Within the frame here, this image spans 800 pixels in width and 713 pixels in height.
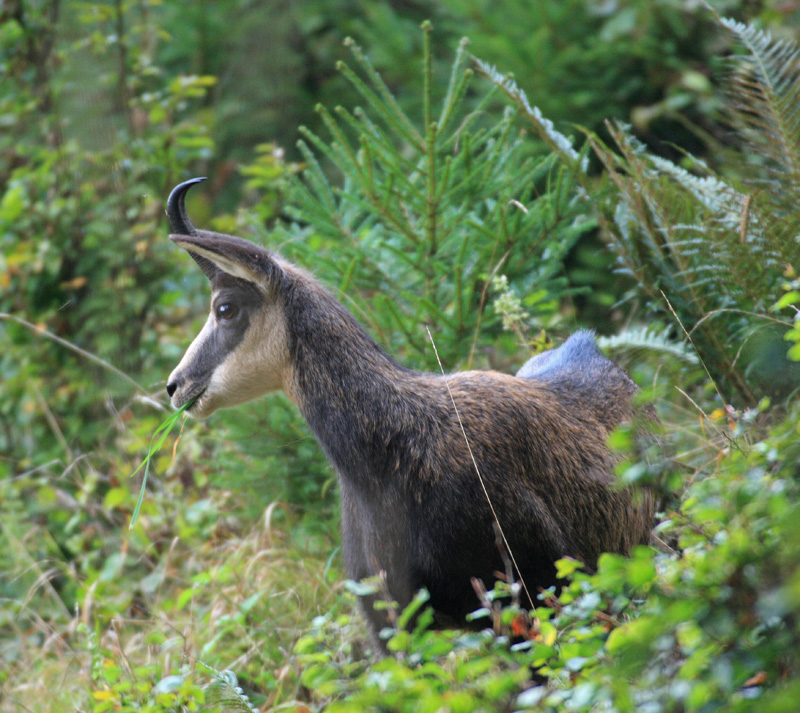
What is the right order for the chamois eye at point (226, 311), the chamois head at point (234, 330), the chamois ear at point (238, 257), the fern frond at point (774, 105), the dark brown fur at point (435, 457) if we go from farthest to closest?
the fern frond at point (774, 105)
the chamois eye at point (226, 311)
the chamois head at point (234, 330)
the chamois ear at point (238, 257)
the dark brown fur at point (435, 457)

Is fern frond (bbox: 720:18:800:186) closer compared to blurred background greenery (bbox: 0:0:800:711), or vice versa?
blurred background greenery (bbox: 0:0:800:711)

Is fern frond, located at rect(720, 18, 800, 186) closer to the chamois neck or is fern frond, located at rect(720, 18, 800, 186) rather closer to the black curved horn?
the chamois neck

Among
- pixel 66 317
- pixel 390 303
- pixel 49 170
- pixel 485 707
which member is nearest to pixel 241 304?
pixel 390 303

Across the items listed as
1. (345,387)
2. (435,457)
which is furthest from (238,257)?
(435,457)

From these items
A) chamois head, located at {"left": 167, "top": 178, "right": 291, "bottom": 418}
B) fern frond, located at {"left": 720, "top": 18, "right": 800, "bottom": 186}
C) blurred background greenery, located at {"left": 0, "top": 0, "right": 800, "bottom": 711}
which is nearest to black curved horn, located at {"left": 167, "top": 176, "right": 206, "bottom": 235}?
chamois head, located at {"left": 167, "top": 178, "right": 291, "bottom": 418}

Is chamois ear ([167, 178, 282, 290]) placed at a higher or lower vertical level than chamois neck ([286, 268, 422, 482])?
higher

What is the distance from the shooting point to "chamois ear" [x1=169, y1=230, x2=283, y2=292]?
10.1ft

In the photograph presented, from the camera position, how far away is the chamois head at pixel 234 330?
321 centimetres

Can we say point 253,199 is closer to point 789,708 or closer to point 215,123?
point 215,123

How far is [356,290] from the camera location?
14.3 ft

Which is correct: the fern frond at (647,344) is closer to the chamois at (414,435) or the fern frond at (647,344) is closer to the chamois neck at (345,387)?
the chamois at (414,435)

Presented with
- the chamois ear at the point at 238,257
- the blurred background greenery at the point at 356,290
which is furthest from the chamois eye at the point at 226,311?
the blurred background greenery at the point at 356,290

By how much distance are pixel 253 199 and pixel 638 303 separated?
5363 mm

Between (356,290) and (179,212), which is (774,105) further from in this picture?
(179,212)
